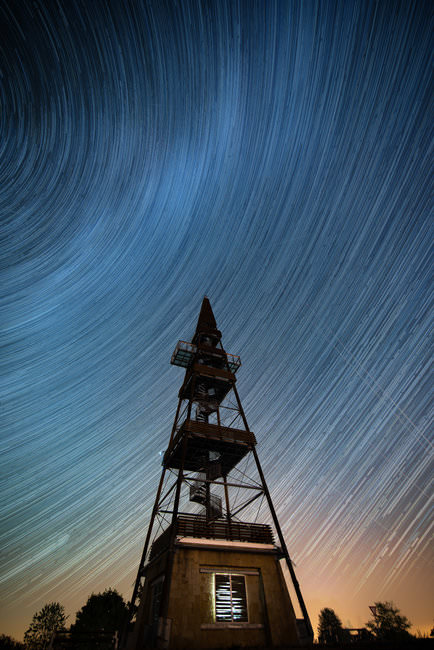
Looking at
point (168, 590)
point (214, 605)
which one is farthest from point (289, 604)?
point (168, 590)

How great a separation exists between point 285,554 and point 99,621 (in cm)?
4488

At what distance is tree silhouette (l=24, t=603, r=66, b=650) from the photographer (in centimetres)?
5351

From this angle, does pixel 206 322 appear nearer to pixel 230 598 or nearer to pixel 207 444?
pixel 207 444

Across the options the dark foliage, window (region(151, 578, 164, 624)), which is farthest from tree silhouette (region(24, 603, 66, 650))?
window (region(151, 578, 164, 624))

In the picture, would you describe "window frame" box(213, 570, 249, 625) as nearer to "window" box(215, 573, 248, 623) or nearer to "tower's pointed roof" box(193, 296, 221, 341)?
"window" box(215, 573, 248, 623)

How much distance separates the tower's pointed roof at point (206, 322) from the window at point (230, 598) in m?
16.0

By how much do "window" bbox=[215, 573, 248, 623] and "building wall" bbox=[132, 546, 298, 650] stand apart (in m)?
0.20

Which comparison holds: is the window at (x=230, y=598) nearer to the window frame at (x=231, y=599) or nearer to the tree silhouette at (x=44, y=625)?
the window frame at (x=231, y=599)

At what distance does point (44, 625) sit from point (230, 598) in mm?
70628

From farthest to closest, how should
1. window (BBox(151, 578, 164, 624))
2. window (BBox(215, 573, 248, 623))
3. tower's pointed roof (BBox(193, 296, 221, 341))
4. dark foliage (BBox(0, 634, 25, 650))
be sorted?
dark foliage (BBox(0, 634, 25, 650)) → tower's pointed roof (BBox(193, 296, 221, 341)) → window (BBox(151, 578, 164, 624)) → window (BBox(215, 573, 248, 623))

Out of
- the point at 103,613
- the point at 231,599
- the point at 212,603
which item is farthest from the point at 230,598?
the point at 103,613

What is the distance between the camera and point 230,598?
41.5 ft

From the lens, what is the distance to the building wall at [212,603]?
1145cm

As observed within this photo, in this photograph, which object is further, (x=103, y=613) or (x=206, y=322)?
(x=103, y=613)
